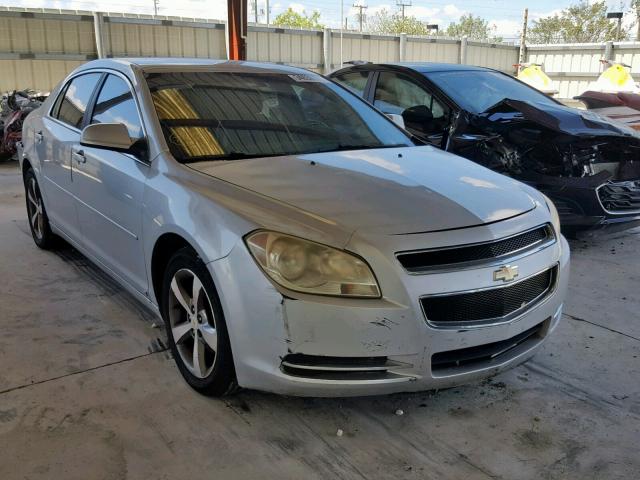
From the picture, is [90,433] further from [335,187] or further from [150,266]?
[335,187]

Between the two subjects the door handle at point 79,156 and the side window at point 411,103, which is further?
the side window at point 411,103

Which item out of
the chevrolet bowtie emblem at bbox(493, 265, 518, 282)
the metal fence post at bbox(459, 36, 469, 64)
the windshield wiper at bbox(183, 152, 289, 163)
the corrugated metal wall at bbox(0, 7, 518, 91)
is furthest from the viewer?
the metal fence post at bbox(459, 36, 469, 64)

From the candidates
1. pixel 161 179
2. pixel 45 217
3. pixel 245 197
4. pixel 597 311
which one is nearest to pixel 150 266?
pixel 161 179

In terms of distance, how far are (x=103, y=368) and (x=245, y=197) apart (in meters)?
1.24

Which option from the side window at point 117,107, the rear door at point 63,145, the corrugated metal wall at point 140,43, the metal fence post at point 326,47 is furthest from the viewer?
the metal fence post at point 326,47

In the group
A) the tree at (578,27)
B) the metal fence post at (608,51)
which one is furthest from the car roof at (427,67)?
the tree at (578,27)

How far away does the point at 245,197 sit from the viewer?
2531 millimetres

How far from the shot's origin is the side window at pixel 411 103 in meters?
5.41

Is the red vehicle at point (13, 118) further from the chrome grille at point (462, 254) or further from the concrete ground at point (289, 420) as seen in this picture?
the chrome grille at point (462, 254)

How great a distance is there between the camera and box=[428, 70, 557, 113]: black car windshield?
5395mm

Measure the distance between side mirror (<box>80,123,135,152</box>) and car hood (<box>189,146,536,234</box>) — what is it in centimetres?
→ 42

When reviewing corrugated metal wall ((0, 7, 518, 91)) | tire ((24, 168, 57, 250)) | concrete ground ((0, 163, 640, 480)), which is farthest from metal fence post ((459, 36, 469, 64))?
concrete ground ((0, 163, 640, 480))

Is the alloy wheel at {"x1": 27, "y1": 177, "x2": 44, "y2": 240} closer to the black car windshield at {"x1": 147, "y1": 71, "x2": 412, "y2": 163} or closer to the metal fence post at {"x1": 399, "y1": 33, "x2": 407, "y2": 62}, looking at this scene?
the black car windshield at {"x1": 147, "y1": 71, "x2": 412, "y2": 163}

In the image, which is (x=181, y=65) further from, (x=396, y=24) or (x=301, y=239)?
(x=396, y=24)
